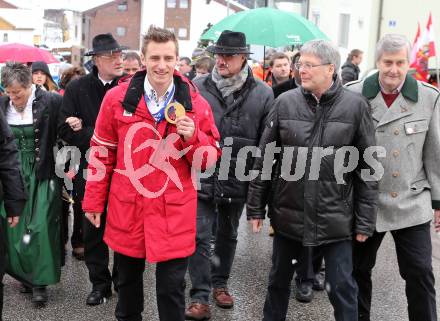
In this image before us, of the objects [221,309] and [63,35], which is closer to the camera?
[221,309]

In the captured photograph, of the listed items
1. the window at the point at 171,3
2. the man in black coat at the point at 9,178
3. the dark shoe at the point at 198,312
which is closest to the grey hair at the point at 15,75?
the man in black coat at the point at 9,178

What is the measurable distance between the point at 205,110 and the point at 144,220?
0.76m

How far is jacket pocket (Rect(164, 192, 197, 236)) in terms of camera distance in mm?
3965

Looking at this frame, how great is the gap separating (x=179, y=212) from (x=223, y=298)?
1.77 meters

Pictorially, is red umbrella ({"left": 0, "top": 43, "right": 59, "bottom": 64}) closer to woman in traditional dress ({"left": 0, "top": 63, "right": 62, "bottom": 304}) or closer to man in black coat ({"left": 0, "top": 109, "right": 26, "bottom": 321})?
woman in traditional dress ({"left": 0, "top": 63, "right": 62, "bottom": 304})

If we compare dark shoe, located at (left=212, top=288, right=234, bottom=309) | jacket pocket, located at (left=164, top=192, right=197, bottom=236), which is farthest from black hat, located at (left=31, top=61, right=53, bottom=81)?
jacket pocket, located at (left=164, top=192, right=197, bottom=236)

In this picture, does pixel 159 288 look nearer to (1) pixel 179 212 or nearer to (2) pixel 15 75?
(1) pixel 179 212

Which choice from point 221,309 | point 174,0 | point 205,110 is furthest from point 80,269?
point 174,0

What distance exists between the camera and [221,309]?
5.50 metres

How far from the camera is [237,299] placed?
571 centimetres

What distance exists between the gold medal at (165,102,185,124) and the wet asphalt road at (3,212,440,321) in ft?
6.52

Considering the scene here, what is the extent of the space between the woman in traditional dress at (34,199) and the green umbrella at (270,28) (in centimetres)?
336

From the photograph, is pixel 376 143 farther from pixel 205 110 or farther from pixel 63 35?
pixel 63 35

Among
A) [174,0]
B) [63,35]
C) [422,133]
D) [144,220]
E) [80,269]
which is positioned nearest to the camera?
[144,220]
